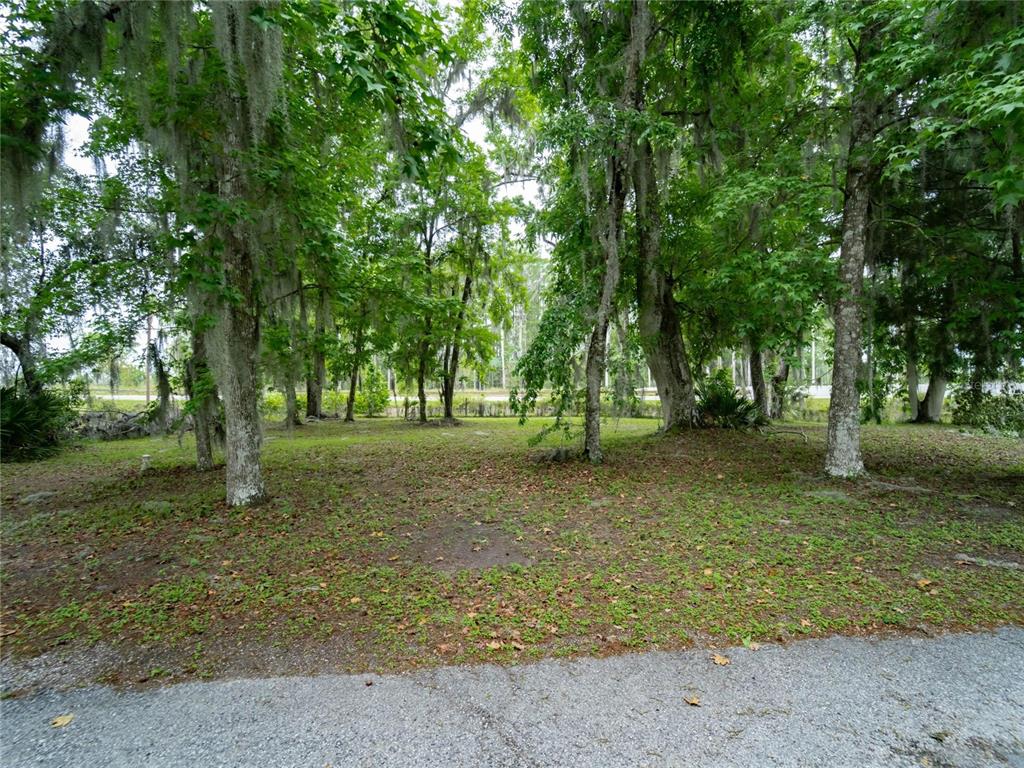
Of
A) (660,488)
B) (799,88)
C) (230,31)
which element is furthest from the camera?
(799,88)

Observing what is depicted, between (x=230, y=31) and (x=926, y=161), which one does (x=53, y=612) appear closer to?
(x=230, y=31)

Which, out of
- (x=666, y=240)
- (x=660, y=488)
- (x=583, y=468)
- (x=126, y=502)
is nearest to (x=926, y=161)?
(x=666, y=240)

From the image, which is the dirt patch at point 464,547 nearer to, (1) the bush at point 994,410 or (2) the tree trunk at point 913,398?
(1) the bush at point 994,410

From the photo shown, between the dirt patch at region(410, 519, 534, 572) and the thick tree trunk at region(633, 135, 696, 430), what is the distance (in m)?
5.47

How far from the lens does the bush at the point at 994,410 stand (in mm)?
6816

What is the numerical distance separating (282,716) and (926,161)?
8.26 metres

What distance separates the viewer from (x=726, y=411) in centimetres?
961

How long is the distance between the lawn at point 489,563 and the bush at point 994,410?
590 mm

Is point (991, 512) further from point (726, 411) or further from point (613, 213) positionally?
point (613, 213)

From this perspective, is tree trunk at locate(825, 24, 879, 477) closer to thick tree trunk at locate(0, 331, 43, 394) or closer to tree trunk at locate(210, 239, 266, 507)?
tree trunk at locate(210, 239, 266, 507)

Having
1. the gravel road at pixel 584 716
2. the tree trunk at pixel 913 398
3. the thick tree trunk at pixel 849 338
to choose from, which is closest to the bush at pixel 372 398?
the thick tree trunk at pixel 849 338

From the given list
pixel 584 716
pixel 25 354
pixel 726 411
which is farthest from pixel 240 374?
pixel 726 411

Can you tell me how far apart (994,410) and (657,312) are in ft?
16.9

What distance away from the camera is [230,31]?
4.13m
